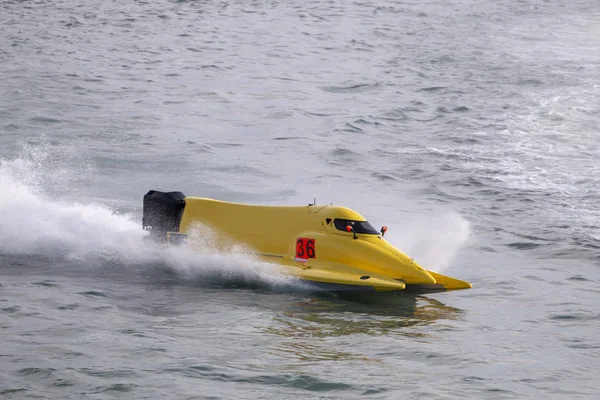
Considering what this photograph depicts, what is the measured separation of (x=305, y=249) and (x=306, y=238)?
9.6 inches

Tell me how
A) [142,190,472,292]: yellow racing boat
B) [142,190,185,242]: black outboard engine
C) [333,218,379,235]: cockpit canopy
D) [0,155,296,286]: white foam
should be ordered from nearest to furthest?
[142,190,472,292]: yellow racing boat < [333,218,379,235]: cockpit canopy < [0,155,296,286]: white foam < [142,190,185,242]: black outboard engine

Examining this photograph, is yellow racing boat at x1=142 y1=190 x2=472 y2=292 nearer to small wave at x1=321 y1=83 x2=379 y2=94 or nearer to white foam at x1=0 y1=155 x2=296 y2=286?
white foam at x1=0 y1=155 x2=296 y2=286

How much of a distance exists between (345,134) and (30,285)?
1768 cm

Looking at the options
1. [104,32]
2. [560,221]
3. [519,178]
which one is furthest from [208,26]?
[560,221]

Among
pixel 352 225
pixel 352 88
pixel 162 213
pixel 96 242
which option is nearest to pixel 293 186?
pixel 162 213

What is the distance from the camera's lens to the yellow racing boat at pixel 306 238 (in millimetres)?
18328

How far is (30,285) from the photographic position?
17531 mm

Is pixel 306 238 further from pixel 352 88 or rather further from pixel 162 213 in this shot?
pixel 352 88

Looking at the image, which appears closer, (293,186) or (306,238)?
(306,238)

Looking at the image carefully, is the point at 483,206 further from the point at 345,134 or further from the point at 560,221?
the point at 345,134

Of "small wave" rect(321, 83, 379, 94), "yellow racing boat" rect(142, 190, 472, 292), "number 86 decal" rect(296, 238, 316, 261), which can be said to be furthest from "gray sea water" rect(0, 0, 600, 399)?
"number 86 decal" rect(296, 238, 316, 261)

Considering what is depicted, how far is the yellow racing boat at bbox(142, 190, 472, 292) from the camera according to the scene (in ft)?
60.1

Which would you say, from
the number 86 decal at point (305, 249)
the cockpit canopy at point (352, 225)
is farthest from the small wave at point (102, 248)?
the cockpit canopy at point (352, 225)

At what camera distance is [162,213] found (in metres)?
20.1
